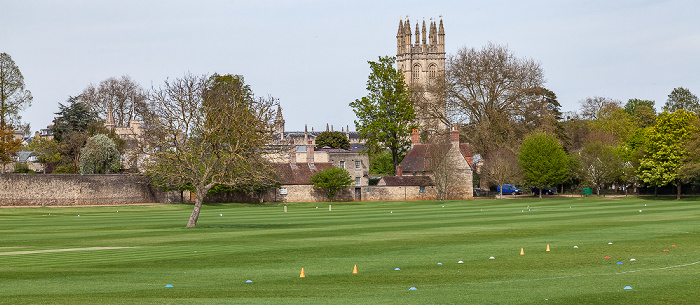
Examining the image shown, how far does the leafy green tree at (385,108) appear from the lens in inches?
3521

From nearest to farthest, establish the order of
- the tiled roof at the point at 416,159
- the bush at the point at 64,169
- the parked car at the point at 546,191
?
the bush at the point at 64,169
the tiled roof at the point at 416,159
the parked car at the point at 546,191

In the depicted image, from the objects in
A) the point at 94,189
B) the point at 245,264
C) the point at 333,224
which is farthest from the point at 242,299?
the point at 94,189

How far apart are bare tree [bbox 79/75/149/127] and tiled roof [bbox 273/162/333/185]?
41.9m

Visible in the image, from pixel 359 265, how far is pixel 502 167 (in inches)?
2589

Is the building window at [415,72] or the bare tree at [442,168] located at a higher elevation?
the building window at [415,72]

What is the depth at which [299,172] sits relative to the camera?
287 ft

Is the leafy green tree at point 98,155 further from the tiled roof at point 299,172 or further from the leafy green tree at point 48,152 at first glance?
the tiled roof at point 299,172

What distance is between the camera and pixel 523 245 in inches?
1057

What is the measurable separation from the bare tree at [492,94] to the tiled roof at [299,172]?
16.7 meters

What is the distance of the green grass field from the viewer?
1575cm

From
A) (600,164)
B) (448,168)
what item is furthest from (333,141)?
(600,164)

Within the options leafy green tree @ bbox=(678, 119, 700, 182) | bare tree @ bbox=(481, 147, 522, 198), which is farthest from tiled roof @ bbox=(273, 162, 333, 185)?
leafy green tree @ bbox=(678, 119, 700, 182)

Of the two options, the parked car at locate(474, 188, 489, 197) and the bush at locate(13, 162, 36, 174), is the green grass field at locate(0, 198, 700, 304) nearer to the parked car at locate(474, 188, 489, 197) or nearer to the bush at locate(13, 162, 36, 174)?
the parked car at locate(474, 188, 489, 197)

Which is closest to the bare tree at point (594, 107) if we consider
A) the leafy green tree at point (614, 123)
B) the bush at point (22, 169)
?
the leafy green tree at point (614, 123)
